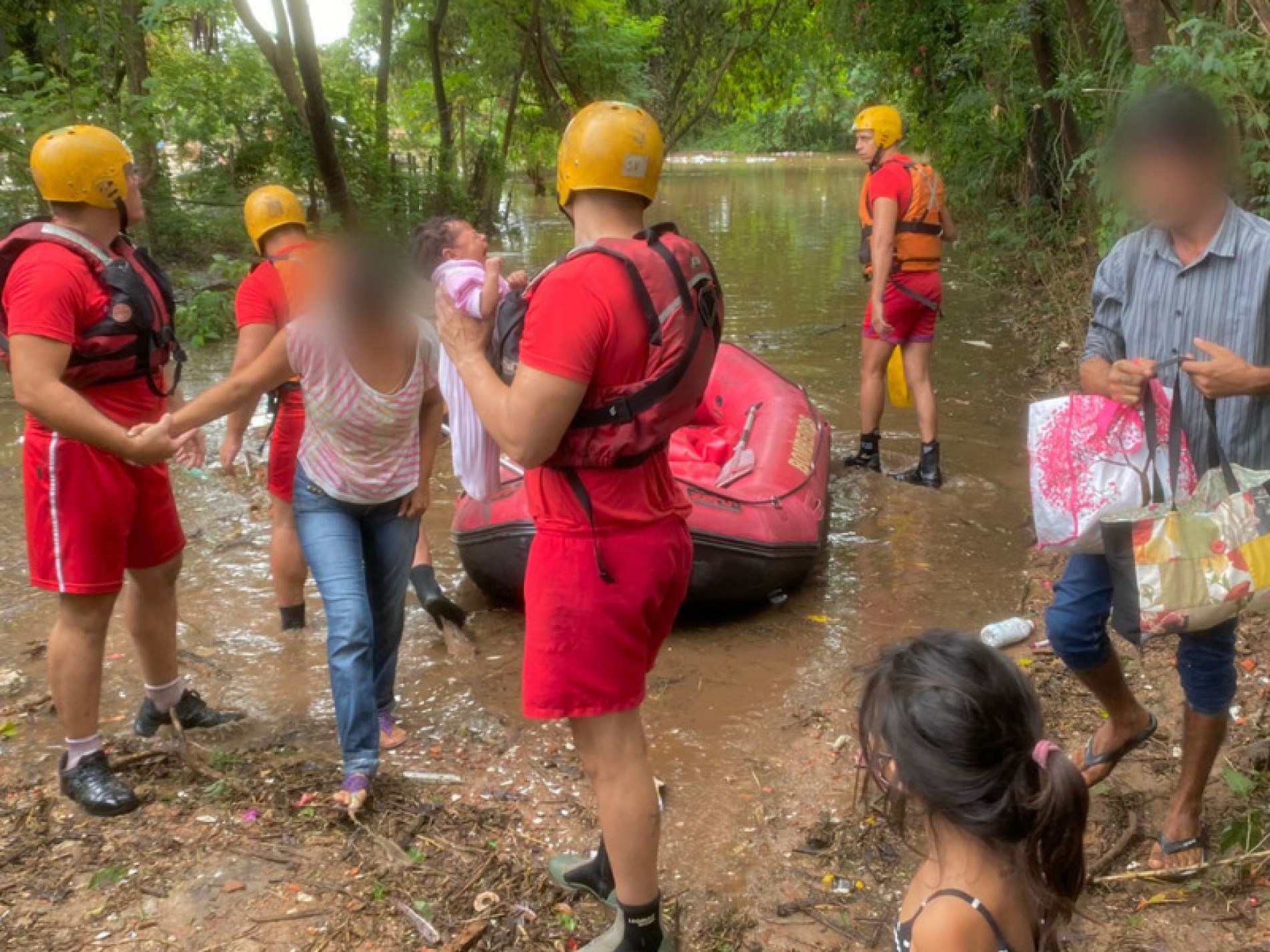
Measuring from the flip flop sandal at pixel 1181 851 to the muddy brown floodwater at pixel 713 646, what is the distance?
0.84 metres

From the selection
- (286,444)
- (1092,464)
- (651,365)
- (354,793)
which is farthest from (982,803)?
(286,444)

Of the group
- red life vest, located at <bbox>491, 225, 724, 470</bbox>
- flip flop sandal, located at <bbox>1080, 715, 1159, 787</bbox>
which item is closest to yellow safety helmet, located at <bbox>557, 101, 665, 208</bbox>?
red life vest, located at <bbox>491, 225, 724, 470</bbox>

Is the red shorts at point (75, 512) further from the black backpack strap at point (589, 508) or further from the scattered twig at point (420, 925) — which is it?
the black backpack strap at point (589, 508)

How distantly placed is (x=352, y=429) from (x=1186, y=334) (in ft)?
7.00

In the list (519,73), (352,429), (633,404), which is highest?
(519,73)

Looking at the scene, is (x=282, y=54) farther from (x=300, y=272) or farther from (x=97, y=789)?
(x=97, y=789)

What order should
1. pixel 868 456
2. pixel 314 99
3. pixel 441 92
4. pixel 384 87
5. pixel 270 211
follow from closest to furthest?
pixel 270 211
pixel 868 456
pixel 314 99
pixel 384 87
pixel 441 92

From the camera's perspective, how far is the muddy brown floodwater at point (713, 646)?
3.33m

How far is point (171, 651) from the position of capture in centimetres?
354

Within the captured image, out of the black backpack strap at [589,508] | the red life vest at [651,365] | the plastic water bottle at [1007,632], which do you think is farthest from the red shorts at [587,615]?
the plastic water bottle at [1007,632]

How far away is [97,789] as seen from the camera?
10.3 ft

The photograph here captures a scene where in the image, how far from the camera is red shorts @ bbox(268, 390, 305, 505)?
4094mm

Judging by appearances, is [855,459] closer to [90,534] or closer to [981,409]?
[981,409]

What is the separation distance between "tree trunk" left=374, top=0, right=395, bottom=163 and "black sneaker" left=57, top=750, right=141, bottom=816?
1240 centimetres
